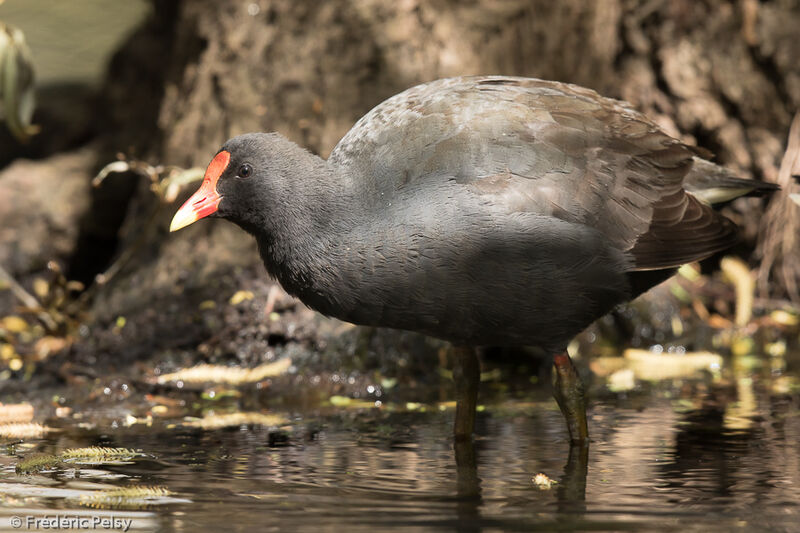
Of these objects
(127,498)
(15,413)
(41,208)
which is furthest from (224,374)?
(41,208)

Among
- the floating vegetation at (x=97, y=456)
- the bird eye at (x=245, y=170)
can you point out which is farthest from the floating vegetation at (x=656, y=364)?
the floating vegetation at (x=97, y=456)

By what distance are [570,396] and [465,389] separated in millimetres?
479

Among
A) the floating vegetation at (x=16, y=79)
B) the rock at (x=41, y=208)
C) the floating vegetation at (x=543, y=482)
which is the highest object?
the floating vegetation at (x=16, y=79)

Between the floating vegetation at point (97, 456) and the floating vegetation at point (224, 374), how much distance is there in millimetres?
1308

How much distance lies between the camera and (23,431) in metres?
4.73

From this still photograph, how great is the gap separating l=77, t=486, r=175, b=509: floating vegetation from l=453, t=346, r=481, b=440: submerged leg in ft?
5.00

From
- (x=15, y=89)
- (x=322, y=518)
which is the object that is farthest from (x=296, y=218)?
(x=15, y=89)

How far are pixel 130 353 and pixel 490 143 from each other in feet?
9.19

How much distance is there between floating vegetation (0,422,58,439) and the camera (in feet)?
15.3

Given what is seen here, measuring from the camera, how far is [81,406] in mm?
5371

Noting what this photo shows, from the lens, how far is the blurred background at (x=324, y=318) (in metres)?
3.81

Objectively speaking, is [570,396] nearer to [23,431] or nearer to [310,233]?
[310,233]

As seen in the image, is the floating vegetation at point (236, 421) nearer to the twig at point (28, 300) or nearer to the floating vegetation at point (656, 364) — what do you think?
the twig at point (28, 300)

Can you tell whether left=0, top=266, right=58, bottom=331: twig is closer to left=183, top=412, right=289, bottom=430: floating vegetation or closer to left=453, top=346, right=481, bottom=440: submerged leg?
left=183, top=412, right=289, bottom=430: floating vegetation
